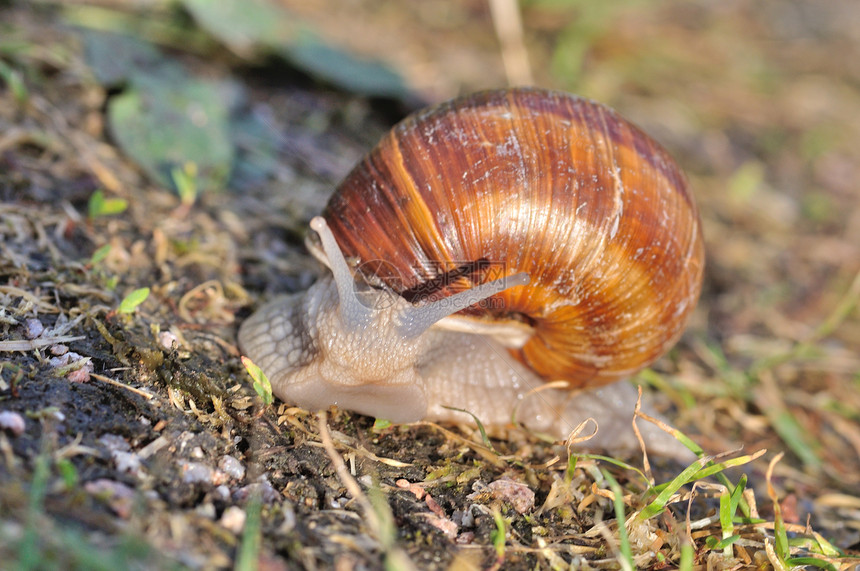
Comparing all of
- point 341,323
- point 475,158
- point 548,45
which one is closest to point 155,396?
point 341,323

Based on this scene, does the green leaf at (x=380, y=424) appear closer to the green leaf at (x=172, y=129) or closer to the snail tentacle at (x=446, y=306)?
the snail tentacle at (x=446, y=306)

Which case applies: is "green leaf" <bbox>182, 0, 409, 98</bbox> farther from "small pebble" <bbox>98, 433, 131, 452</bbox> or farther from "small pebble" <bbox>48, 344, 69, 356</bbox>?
"small pebble" <bbox>98, 433, 131, 452</bbox>

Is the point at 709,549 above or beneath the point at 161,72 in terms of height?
beneath

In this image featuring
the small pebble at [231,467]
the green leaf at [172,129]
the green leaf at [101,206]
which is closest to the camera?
the small pebble at [231,467]

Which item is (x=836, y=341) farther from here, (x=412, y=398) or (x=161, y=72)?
(x=161, y=72)

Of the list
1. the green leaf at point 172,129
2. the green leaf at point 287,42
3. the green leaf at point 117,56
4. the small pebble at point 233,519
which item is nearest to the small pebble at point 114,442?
the small pebble at point 233,519

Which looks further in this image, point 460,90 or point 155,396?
point 460,90

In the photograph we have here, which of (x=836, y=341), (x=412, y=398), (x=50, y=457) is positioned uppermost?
(x=50, y=457)
